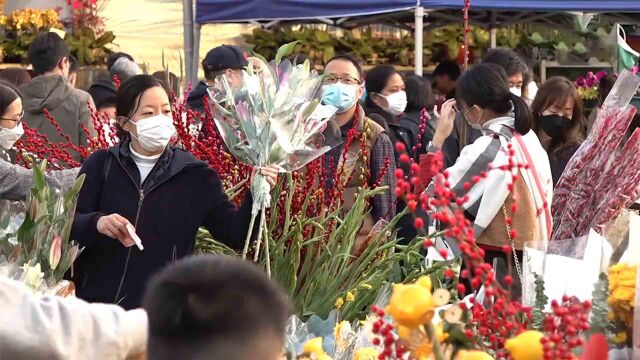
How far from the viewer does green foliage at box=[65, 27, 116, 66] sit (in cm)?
1005

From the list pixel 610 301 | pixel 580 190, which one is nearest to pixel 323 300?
pixel 580 190

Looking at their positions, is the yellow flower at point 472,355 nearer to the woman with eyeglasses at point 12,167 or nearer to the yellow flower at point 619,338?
the yellow flower at point 619,338

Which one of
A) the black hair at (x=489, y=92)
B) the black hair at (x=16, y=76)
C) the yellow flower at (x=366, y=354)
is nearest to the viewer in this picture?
the yellow flower at (x=366, y=354)

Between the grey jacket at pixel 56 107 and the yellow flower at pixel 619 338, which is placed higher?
the yellow flower at pixel 619 338

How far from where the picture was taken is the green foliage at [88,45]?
1005 cm

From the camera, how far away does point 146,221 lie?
143 inches

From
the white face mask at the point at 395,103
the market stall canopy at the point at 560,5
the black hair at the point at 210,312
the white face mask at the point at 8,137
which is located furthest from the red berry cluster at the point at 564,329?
the market stall canopy at the point at 560,5

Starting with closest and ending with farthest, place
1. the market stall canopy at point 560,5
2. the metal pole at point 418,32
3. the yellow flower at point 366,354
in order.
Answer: the yellow flower at point 366,354 < the metal pole at point 418,32 < the market stall canopy at point 560,5

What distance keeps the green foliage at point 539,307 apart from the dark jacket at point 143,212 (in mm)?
1601

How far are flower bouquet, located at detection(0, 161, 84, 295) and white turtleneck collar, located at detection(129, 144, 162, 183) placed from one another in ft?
1.49

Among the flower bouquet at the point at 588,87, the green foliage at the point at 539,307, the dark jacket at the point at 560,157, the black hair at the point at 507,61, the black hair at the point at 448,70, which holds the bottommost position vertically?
the flower bouquet at the point at 588,87

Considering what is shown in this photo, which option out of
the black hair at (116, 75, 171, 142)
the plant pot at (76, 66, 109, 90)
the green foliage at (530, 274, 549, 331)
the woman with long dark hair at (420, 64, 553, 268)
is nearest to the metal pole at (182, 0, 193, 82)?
the plant pot at (76, 66, 109, 90)

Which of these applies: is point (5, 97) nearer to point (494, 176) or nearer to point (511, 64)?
point (494, 176)

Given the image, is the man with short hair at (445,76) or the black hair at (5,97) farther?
the man with short hair at (445,76)
